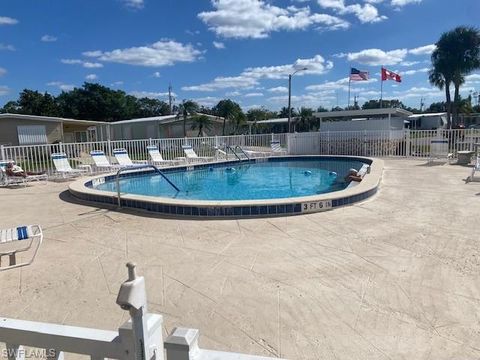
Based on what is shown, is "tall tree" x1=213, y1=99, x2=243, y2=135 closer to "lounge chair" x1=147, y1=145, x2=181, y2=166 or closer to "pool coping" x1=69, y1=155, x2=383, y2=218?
"lounge chair" x1=147, y1=145, x2=181, y2=166

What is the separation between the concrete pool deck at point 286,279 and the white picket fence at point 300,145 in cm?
822

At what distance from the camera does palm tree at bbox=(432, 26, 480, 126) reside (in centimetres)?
2742

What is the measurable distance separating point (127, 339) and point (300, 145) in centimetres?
1897

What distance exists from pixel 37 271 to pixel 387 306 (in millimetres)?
3617

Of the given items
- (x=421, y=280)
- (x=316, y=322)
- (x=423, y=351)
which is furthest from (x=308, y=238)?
(x=423, y=351)

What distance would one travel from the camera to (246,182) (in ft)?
38.8

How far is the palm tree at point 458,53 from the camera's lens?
27422mm

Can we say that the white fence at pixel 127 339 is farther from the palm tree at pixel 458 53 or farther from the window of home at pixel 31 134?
the palm tree at pixel 458 53

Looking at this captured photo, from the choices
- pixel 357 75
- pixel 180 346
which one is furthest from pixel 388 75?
pixel 180 346

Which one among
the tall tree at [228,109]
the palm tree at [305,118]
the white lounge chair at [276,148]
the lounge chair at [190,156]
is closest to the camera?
the lounge chair at [190,156]

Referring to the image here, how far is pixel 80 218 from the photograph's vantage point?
6.26 meters

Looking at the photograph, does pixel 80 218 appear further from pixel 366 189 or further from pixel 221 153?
pixel 221 153

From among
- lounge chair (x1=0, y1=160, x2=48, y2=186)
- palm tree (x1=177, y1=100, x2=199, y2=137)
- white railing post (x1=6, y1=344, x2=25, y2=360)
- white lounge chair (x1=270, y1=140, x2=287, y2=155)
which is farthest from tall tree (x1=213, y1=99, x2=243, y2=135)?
white railing post (x1=6, y1=344, x2=25, y2=360)

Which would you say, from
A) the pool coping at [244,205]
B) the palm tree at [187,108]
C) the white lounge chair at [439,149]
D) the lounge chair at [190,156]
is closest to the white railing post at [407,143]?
the white lounge chair at [439,149]
